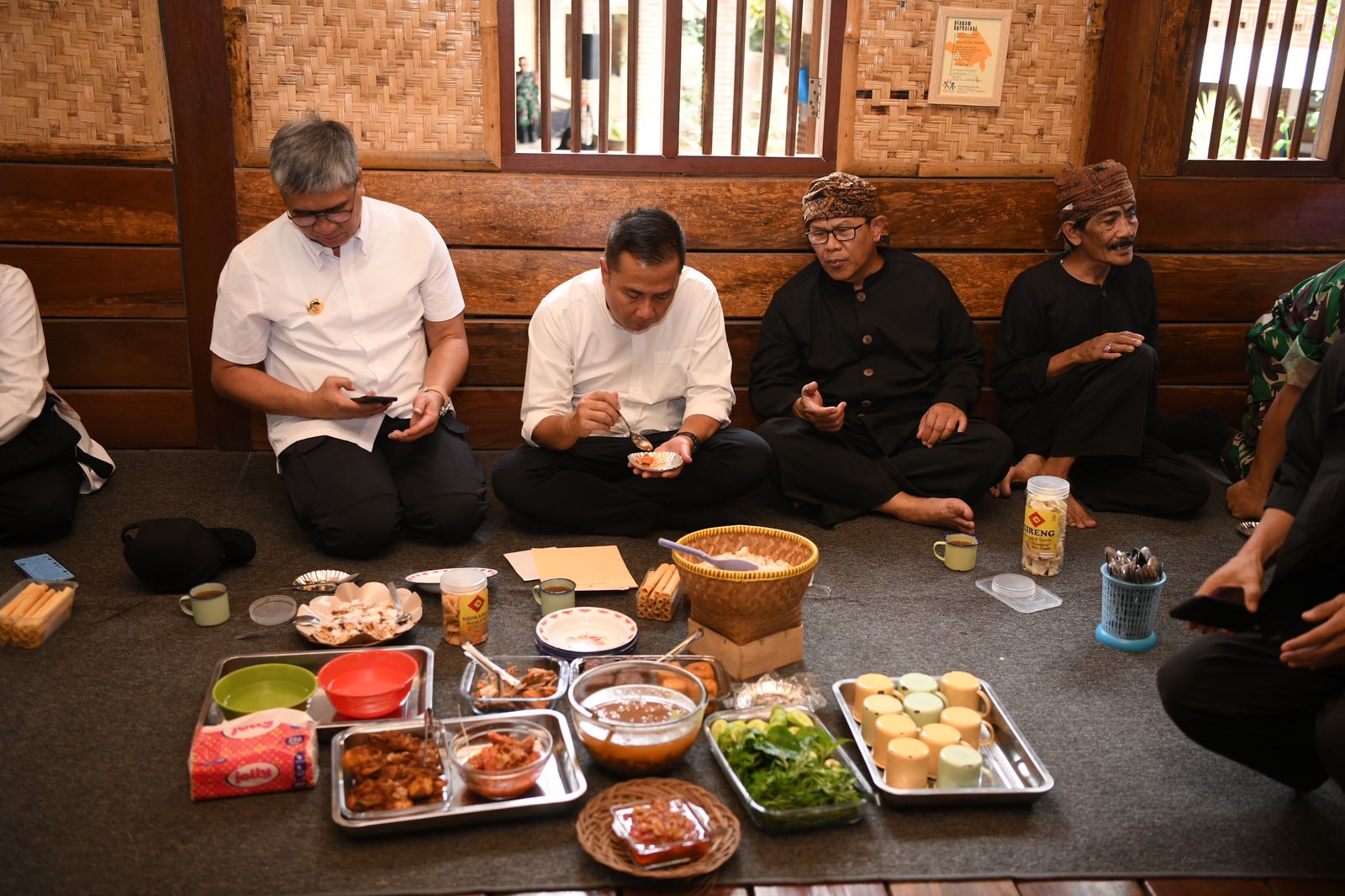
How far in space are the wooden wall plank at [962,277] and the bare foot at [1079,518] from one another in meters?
0.98

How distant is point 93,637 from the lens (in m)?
2.83

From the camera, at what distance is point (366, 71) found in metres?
3.92

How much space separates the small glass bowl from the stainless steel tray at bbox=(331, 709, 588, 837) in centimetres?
1

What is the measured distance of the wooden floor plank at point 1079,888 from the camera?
6.47 ft

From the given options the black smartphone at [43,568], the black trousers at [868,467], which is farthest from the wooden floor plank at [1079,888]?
the black smartphone at [43,568]

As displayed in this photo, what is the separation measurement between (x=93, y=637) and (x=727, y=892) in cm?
184

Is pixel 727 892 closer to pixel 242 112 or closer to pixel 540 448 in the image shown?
pixel 540 448

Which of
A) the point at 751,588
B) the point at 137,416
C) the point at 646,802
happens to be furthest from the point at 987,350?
the point at 137,416

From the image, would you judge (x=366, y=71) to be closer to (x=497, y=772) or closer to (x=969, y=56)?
(x=969, y=56)

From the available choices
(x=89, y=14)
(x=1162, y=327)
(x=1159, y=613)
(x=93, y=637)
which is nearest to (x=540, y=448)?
(x=93, y=637)

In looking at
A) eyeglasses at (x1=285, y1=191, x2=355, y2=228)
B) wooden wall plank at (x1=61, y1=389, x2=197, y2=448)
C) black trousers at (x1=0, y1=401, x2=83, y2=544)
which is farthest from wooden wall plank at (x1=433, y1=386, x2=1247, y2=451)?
eyeglasses at (x1=285, y1=191, x2=355, y2=228)

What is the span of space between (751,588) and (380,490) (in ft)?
4.72

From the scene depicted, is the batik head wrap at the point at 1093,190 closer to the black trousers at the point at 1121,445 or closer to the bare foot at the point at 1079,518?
the black trousers at the point at 1121,445

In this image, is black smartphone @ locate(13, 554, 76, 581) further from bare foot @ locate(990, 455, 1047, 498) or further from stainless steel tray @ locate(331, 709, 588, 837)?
bare foot @ locate(990, 455, 1047, 498)
